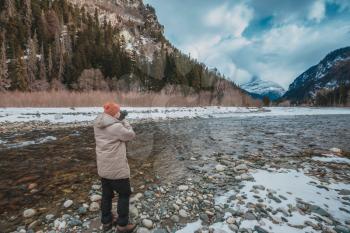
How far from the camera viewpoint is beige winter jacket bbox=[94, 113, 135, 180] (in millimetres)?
3814

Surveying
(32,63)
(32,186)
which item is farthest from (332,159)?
(32,63)

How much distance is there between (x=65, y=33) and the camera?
77.1 metres

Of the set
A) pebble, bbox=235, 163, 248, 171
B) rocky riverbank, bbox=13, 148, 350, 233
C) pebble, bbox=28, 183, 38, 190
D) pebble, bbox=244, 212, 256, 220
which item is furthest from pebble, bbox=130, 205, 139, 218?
pebble, bbox=235, 163, 248, 171

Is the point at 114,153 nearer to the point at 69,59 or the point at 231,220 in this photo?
the point at 231,220

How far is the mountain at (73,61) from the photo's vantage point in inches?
2089

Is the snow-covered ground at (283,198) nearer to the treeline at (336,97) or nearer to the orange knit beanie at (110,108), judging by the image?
the orange knit beanie at (110,108)

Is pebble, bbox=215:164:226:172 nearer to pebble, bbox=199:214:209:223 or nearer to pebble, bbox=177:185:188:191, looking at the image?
pebble, bbox=177:185:188:191

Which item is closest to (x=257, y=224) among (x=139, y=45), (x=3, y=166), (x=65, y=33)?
(x=3, y=166)

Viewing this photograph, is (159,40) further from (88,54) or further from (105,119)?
(105,119)

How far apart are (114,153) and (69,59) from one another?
220 ft

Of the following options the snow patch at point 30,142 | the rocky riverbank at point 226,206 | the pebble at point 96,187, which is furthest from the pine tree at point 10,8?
the rocky riverbank at point 226,206

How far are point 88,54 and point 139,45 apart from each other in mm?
39810

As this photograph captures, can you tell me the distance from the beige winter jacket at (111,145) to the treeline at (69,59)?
49.5 m

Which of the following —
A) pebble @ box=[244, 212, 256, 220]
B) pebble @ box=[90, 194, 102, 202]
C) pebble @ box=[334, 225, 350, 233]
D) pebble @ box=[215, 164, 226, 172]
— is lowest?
pebble @ box=[90, 194, 102, 202]
